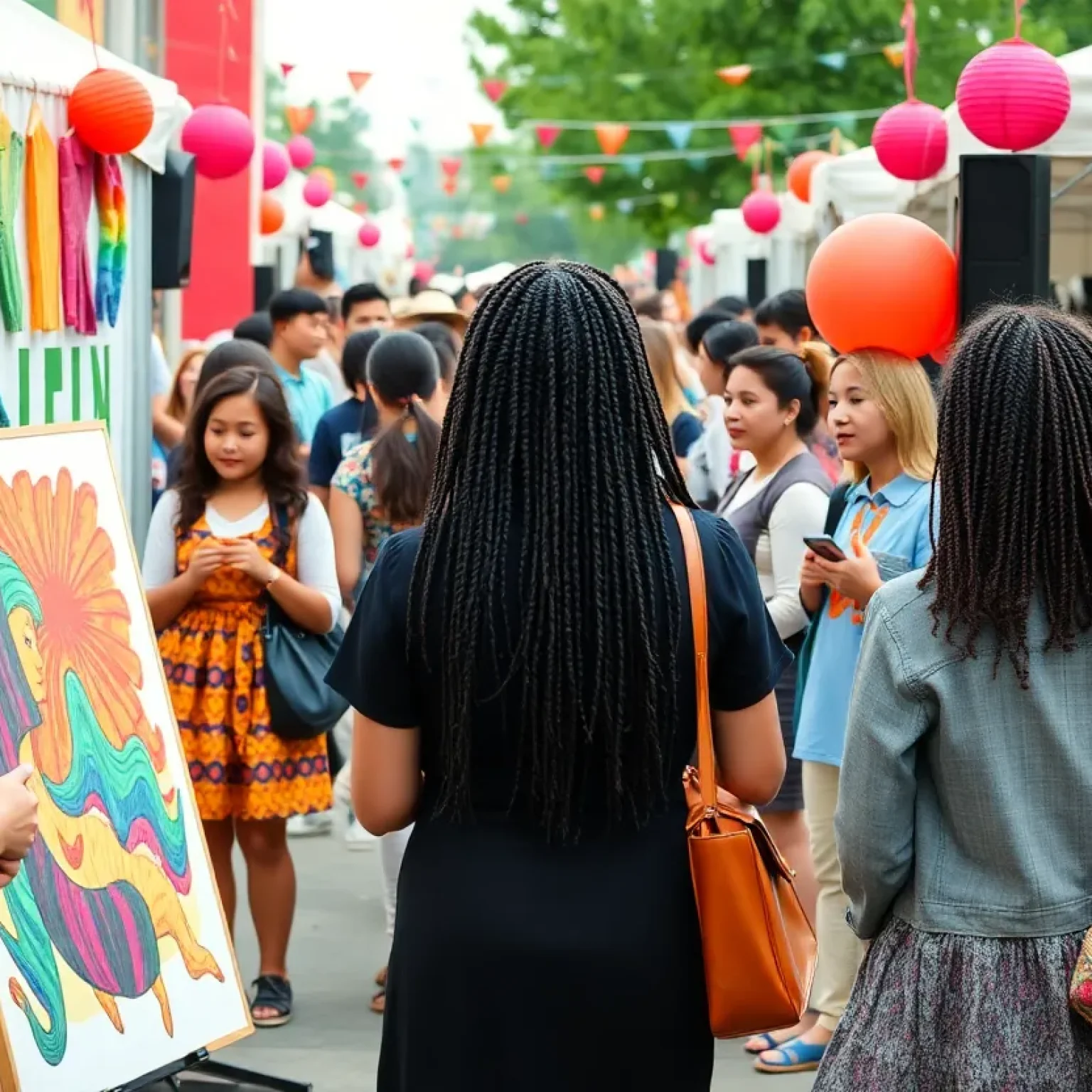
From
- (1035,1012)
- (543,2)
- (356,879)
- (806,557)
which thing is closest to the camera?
(1035,1012)

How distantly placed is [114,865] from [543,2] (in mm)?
32967

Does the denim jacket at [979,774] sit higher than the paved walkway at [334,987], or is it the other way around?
the denim jacket at [979,774]

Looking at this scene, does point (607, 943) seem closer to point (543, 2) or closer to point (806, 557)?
point (806, 557)

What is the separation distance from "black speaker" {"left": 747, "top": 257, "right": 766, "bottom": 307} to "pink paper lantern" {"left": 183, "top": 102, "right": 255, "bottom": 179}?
9610mm

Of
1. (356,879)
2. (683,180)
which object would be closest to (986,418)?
(356,879)

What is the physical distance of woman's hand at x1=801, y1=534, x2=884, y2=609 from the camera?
4613 mm

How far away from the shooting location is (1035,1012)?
2.69 meters

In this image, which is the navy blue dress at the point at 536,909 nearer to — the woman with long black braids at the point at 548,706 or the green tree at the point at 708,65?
the woman with long black braids at the point at 548,706

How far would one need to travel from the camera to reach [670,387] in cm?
843

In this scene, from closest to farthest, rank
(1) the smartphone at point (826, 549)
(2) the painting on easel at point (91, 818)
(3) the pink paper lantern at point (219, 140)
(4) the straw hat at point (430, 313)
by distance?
(2) the painting on easel at point (91, 818), (1) the smartphone at point (826, 549), (3) the pink paper lantern at point (219, 140), (4) the straw hat at point (430, 313)

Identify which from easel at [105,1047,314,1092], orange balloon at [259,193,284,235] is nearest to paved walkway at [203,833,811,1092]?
easel at [105,1047,314,1092]

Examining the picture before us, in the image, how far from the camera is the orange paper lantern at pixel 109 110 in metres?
6.16

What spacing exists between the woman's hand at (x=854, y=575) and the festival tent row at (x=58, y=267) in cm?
235

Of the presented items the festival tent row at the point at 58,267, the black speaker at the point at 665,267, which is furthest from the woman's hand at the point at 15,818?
the black speaker at the point at 665,267
